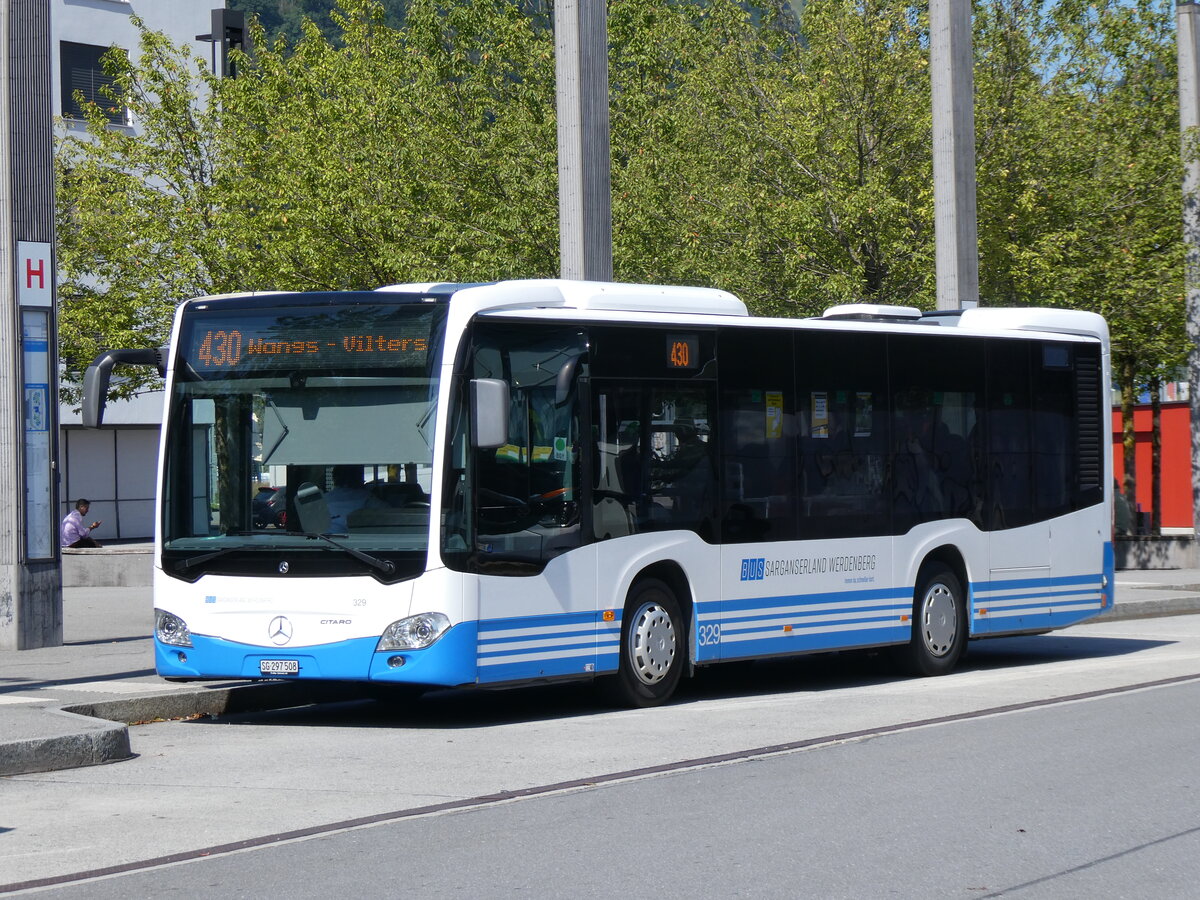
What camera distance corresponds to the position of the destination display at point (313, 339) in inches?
444

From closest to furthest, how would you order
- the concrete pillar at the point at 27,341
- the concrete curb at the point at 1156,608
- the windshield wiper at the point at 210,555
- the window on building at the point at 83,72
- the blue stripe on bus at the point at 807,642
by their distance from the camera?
the windshield wiper at the point at 210,555, the blue stripe on bus at the point at 807,642, the concrete pillar at the point at 27,341, the concrete curb at the point at 1156,608, the window on building at the point at 83,72

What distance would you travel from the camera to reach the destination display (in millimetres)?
11266

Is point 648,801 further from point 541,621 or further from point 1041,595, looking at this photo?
point 1041,595

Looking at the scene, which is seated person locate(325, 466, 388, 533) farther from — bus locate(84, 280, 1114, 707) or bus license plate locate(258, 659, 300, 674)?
bus license plate locate(258, 659, 300, 674)

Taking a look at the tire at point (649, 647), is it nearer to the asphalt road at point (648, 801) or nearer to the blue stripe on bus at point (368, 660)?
the asphalt road at point (648, 801)

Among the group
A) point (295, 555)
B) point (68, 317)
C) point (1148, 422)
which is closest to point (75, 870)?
point (295, 555)

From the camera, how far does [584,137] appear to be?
16.2 meters

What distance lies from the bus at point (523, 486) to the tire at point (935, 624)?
0.89 ft

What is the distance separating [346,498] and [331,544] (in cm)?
31

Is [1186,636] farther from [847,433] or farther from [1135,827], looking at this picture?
[1135,827]

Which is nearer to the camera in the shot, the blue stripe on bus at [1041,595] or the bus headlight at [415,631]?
the bus headlight at [415,631]

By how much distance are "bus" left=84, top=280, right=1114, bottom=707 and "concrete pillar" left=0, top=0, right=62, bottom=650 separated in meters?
3.41

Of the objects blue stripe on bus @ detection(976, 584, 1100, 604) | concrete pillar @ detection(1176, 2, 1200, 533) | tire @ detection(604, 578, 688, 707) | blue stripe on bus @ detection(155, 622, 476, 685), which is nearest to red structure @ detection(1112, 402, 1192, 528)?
concrete pillar @ detection(1176, 2, 1200, 533)

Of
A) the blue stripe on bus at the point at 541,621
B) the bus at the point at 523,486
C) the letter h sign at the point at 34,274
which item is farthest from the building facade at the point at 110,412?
the blue stripe on bus at the point at 541,621
